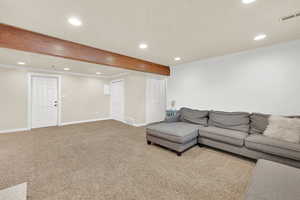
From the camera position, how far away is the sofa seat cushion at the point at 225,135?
2.50 meters

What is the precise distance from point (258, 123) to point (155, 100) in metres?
3.70

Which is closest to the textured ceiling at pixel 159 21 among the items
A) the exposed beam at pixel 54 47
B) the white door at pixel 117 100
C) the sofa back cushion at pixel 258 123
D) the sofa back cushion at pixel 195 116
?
the exposed beam at pixel 54 47

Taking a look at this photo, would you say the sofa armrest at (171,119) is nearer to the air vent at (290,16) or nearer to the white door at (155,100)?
the white door at (155,100)

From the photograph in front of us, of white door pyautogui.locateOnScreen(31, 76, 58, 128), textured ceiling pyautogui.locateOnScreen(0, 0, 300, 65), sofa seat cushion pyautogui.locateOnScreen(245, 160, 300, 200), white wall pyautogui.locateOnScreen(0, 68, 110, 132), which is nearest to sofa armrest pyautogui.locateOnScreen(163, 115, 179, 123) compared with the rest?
textured ceiling pyautogui.locateOnScreen(0, 0, 300, 65)

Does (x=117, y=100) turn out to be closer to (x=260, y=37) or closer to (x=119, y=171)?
(x=119, y=171)

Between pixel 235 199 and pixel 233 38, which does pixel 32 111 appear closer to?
pixel 235 199

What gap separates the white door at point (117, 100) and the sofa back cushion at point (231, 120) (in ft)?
12.9

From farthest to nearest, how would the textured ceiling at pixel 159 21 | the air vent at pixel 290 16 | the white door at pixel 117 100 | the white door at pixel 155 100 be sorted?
the white door at pixel 117 100, the white door at pixel 155 100, the air vent at pixel 290 16, the textured ceiling at pixel 159 21

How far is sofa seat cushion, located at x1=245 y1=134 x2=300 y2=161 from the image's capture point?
6.46ft

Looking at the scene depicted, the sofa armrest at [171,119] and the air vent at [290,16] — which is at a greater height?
the air vent at [290,16]

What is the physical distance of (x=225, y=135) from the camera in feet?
8.74

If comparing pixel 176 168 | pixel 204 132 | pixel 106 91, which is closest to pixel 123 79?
pixel 106 91

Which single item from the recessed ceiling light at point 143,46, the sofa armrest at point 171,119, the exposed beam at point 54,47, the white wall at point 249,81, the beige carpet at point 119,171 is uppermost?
the recessed ceiling light at point 143,46

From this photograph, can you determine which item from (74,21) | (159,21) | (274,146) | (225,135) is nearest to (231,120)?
(225,135)
